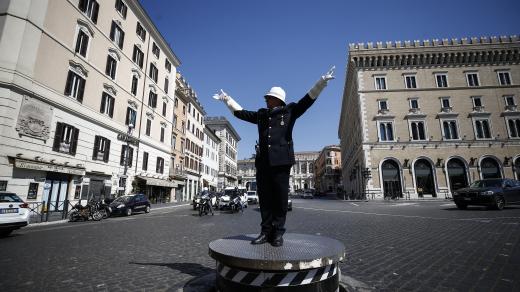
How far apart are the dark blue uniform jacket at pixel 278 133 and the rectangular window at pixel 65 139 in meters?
17.2

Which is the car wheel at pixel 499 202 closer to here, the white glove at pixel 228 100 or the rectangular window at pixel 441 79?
the white glove at pixel 228 100

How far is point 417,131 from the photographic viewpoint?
34594 mm

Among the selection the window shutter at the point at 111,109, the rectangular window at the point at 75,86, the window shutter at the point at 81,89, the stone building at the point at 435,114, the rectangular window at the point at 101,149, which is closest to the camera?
the rectangular window at the point at 75,86

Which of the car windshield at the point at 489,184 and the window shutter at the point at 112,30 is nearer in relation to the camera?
the car windshield at the point at 489,184

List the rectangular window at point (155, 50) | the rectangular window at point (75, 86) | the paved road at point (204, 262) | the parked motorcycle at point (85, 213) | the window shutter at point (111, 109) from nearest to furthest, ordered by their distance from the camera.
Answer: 1. the paved road at point (204, 262)
2. the parked motorcycle at point (85, 213)
3. the rectangular window at point (75, 86)
4. the window shutter at point (111, 109)
5. the rectangular window at point (155, 50)

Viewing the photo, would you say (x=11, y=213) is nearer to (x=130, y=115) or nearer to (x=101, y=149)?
(x=101, y=149)

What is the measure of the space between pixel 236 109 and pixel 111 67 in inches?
867

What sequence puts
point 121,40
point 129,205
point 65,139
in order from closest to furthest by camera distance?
point 65,139 < point 129,205 < point 121,40

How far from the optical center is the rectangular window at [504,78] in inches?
1400

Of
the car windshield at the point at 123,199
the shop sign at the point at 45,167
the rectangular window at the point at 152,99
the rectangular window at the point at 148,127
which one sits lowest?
the car windshield at the point at 123,199

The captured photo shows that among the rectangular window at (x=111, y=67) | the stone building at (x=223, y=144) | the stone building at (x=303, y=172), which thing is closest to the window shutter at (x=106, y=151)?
A: the rectangular window at (x=111, y=67)

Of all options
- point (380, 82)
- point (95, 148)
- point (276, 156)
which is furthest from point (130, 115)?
point (380, 82)

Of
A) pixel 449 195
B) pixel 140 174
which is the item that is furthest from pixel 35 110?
pixel 449 195

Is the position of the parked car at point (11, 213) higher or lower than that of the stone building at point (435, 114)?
lower
